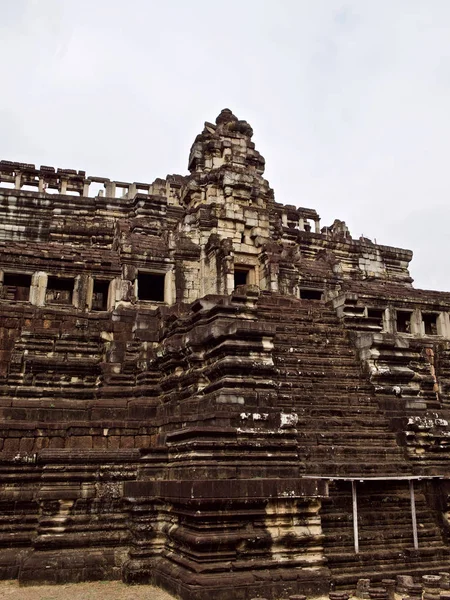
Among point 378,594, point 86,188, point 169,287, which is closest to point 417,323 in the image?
point 169,287

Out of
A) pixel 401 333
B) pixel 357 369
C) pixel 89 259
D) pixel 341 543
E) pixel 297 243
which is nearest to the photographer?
pixel 341 543

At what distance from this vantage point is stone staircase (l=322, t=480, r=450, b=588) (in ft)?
33.7

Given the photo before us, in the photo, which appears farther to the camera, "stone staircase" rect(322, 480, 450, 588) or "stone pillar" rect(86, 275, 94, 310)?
"stone pillar" rect(86, 275, 94, 310)

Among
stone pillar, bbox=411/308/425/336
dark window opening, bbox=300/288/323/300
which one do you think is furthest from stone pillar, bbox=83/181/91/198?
stone pillar, bbox=411/308/425/336

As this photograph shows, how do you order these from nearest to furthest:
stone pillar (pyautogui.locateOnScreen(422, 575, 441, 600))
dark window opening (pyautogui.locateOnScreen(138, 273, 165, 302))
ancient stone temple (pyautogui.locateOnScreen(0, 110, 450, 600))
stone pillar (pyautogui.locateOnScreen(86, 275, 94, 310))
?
stone pillar (pyautogui.locateOnScreen(422, 575, 441, 600))
ancient stone temple (pyautogui.locateOnScreen(0, 110, 450, 600))
stone pillar (pyautogui.locateOnScreen(86, 275, 94, 310))
dark window opening (pyautogui.locateOnScreen(138, 273, 165, 302))

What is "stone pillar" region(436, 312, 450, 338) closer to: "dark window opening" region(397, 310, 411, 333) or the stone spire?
"dark window opening" region(397, 310, 411, 333)

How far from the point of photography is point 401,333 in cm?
2319

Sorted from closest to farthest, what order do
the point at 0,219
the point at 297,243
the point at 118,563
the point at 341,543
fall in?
the point at 341,543, the point at 118,563, the point at 0,219, the point at 297,243

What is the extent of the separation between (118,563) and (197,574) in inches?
104

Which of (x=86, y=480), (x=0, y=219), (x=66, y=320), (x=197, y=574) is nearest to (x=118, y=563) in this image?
(x=86, y=480)

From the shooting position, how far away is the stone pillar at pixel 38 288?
18203mm

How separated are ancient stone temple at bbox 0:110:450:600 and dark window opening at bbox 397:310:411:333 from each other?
2.61m

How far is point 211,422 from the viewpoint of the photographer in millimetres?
11312

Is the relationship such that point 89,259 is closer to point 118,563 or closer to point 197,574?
point 118,563
